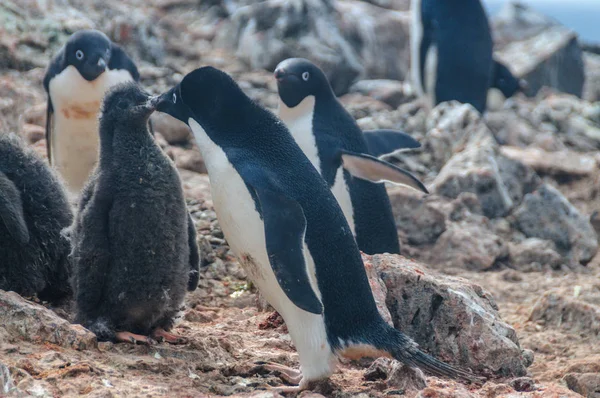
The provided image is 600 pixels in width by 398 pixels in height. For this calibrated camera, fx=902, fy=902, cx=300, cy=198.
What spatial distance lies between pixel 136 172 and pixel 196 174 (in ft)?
11.2

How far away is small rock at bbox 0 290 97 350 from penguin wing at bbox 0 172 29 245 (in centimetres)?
34

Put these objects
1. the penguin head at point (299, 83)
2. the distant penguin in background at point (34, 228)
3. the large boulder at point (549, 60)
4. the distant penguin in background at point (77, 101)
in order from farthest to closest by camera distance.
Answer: the large boulder at point (549, 60), the distant penguin in background at point (77, 101), the penguin head at point (299, 83), the distant penguin in background at point (34, 228)

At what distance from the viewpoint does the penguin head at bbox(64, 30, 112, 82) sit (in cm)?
635

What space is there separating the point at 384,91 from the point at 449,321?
6633 mm

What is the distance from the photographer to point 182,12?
13.0 m

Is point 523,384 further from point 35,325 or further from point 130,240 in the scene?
point 35,325

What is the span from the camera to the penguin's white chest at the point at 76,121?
21.3 ft

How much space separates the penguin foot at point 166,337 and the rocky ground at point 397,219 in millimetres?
72

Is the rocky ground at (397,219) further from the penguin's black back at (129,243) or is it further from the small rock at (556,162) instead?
the penguin's black back at (129,243)

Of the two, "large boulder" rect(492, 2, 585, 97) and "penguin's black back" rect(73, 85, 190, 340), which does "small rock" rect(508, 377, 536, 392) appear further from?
"large boulder" rect(492, 2, 585, 97)

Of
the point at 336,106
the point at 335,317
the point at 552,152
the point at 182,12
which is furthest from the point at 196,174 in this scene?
the point at 182,12

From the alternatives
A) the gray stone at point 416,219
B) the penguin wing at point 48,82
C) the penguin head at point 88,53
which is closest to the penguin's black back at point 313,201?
the penguin head at point 88,53

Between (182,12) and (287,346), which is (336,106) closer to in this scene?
(287,346)

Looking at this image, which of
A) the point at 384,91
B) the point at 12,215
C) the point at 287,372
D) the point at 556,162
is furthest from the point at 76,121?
the point at 556,162
